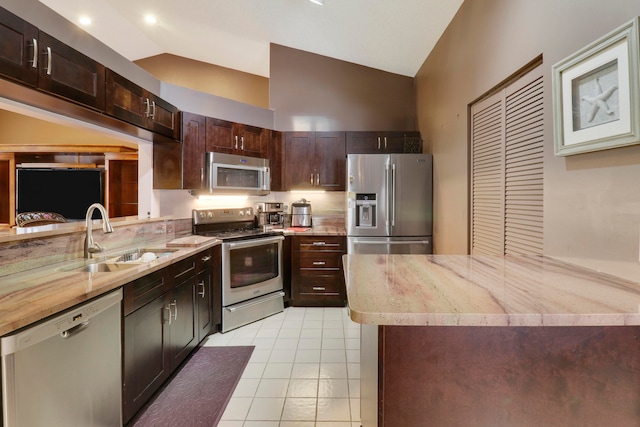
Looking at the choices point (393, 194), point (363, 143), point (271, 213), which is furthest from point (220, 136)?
point (393, 194)

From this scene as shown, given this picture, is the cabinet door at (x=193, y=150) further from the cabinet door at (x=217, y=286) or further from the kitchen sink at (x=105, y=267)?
the kitchen sink at (x=105, y=267)

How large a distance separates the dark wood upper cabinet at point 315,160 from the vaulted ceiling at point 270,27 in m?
1.12

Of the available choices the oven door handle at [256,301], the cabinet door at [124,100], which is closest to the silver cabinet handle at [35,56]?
the cabinet door at [124,100]

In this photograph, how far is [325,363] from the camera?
2.45 meters

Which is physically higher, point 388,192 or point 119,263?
point 388,192

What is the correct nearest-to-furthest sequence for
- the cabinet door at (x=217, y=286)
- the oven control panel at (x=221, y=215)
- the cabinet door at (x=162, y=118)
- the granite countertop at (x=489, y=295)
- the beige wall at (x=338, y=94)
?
1. the granite countertop at (x=489, y=295)
2. the cabinet door at (x=162, y=118)
3. the cabinet door at (x=217, y=286)
4. the oven control panel at (x=221, y=215)
5. the beige wall at (x=338, y=94)

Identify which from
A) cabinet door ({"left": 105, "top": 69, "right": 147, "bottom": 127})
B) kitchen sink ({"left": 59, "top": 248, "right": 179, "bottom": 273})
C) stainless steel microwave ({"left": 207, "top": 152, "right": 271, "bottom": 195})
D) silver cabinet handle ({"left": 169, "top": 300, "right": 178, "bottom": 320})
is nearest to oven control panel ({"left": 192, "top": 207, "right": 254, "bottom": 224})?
stainless steel microwave ({"left": 207, "top": 152, "right": 271, "bottom": 195})

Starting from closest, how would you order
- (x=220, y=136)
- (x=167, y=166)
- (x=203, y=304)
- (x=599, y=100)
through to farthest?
(x=599, y=100) < (x=203, y=304) < (x=167, y=166) < (x=220, y=136)

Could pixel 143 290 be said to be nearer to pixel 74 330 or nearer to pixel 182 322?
pixel 74 330

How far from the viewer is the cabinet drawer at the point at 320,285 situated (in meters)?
3.71

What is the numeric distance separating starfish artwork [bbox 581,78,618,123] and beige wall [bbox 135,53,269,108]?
14.4ft

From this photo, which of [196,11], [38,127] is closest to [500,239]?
[196,11]

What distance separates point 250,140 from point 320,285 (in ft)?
6.23

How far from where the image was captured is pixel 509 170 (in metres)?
2.14
